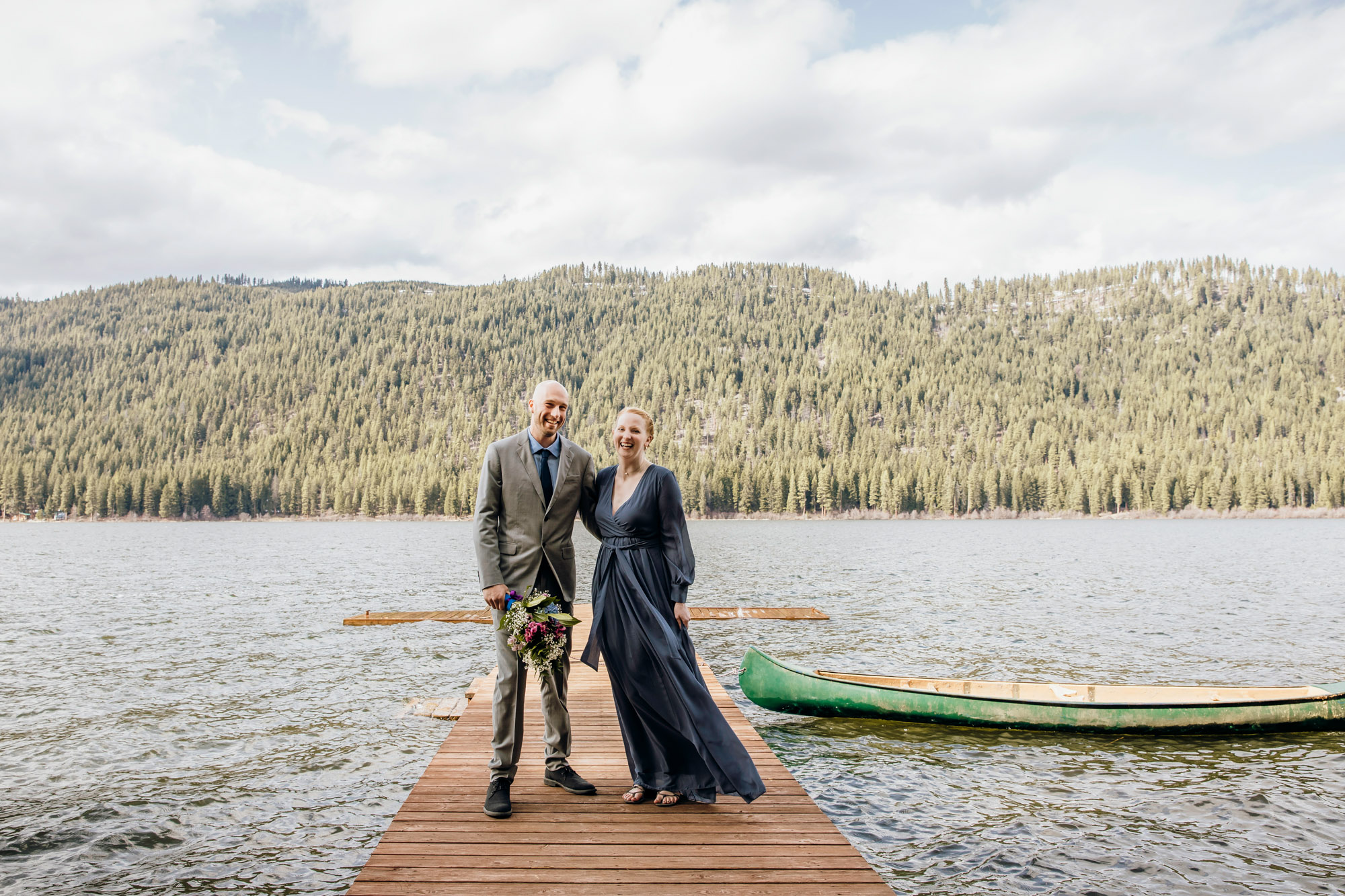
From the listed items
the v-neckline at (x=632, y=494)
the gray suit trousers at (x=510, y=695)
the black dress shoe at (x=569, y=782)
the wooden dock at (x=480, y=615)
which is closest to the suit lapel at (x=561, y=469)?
the v-neckline at (x=632, y=494)

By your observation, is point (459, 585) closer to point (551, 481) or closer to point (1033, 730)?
point (1033, 730)

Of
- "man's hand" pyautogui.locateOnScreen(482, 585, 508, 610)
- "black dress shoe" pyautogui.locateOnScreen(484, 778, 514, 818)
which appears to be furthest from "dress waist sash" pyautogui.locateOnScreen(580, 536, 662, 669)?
"black dress shoe" pyautogui.locateOnScreen(484, 778, 514, 818)

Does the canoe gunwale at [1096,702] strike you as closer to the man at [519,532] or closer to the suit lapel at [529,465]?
the man at [519,532]

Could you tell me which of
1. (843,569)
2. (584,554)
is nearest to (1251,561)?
(843,569)

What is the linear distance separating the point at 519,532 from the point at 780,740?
28.0 ft

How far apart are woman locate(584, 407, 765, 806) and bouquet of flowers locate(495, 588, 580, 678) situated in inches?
10.6

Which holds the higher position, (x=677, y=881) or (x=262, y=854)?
(x=677, y=881)

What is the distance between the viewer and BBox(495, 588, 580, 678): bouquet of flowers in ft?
20.3

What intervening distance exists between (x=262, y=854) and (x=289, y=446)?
20898cm

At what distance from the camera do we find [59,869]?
870 centimetres

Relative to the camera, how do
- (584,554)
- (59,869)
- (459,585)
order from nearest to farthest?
(59,869) → (459,585) → (584,554)

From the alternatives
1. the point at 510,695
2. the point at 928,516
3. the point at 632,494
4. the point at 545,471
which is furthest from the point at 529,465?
the point at 928,516

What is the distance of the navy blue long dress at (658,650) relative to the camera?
20.4 feet

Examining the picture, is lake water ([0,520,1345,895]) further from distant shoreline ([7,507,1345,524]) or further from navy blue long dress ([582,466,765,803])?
distant shoreline ([7,507,1345,524])
